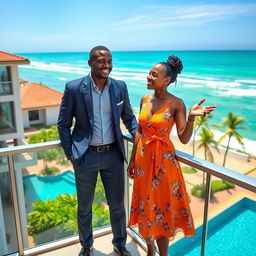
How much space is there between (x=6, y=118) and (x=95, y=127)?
13.1 meters

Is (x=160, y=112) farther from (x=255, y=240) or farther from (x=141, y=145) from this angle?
(x=255, y=240)

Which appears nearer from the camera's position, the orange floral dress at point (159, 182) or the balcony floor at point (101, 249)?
the orange floral dress at point (159, 182)

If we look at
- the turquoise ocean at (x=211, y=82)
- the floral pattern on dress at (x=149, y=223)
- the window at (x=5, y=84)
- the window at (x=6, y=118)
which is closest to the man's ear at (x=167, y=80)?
the floral pattern on dress at (x=149, y=223)

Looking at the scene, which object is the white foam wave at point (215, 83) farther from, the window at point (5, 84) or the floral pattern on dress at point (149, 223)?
the floral pattern on dress at point (149, 223)

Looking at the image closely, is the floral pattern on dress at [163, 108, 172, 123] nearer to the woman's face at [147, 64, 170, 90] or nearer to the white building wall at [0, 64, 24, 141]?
the woman's face at [147, 64, 170, 90]

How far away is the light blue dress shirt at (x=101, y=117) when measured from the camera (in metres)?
2.04

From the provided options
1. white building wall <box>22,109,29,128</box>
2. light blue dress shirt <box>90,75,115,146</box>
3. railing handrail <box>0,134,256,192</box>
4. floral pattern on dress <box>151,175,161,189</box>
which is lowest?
white building wall <box>22,109,29,128</box>

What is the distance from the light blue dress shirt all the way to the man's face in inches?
4.6

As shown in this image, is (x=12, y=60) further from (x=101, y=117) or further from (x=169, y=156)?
→ (x=169, y=156)

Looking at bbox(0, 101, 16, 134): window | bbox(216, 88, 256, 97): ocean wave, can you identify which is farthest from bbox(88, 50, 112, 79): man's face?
bbox(216, 88, 256, 97): ocean wave

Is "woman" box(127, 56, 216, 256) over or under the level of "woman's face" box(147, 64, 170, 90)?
under

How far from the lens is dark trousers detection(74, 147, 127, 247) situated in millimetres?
2107

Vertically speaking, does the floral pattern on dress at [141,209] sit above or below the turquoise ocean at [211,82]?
above

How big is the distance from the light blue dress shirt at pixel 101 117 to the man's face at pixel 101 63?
118 mm
